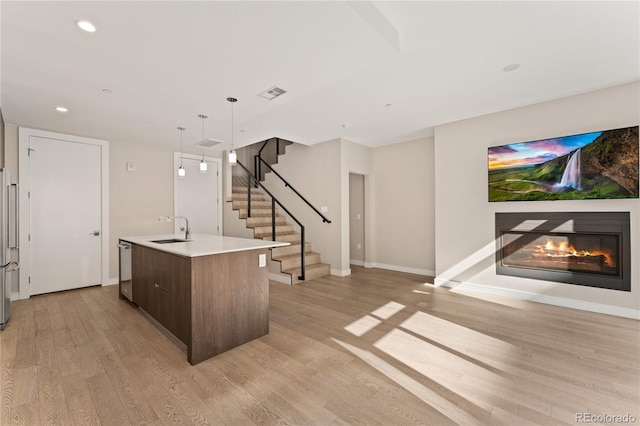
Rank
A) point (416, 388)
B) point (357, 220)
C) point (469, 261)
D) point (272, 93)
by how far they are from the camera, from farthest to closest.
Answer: point (357, 220)
point (469, 261)
point (272, 93)
point (416, 388)

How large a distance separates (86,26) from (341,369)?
3.21 meters

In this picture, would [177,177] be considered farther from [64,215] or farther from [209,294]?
[209,294]

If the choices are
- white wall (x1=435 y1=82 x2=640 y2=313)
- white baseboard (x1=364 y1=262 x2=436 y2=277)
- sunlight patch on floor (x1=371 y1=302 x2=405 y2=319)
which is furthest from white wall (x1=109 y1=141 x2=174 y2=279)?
white wall (x1=435 y1=82 x2=640 y2=313)

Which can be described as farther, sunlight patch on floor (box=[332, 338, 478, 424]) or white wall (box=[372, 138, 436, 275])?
white wall (box=[372, 138, 436, 275])

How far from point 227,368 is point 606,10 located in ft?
13.0

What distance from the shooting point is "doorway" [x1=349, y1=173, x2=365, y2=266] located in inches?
252

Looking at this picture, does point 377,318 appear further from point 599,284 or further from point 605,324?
point 599,284

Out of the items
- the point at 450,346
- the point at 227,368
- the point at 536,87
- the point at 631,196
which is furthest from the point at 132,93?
the point at 631,196

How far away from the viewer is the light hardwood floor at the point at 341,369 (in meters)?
1.76

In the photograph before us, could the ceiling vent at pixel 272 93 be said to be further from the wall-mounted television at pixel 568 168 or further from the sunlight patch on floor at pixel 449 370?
the wall-mounted television at pixel 568 168

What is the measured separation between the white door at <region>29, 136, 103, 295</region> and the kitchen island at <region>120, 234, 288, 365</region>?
2.59 m

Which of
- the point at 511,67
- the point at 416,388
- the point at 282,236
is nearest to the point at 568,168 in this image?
the point at 511,67

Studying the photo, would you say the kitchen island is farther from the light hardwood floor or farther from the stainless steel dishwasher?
the stainless steel dishwasher

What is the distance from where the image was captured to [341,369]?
222 cm
